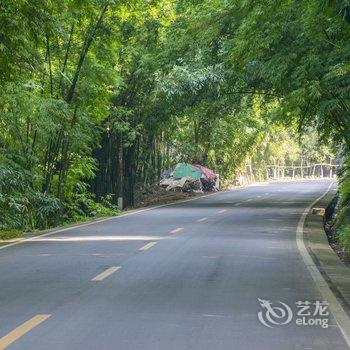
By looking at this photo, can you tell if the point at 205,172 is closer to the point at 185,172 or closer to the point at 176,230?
the point at 185,172

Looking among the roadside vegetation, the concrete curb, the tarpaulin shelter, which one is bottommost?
the concrete curb

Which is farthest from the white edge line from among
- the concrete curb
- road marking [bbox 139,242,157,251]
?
road marking [bbox 139,242,157,251]

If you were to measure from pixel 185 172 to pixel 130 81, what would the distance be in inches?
605

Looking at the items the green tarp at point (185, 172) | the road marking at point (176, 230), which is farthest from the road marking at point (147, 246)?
the green tarp at point (185, 172)

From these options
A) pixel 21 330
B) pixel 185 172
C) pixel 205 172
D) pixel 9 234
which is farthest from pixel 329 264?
pixel 205 172

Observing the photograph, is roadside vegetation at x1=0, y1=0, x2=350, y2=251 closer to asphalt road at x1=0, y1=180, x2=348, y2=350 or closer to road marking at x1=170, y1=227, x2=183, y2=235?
asphalt road at x1=0, y1=180, x2=348, y2=350

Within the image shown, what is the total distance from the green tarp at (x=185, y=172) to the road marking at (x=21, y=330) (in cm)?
3851

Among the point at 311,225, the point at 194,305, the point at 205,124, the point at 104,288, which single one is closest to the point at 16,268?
the point at 104,288

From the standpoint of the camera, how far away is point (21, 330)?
7270mm

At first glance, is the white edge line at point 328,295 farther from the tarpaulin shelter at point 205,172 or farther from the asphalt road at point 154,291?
the tarpaulin shelter at point 205,172

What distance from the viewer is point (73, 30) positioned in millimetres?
22656

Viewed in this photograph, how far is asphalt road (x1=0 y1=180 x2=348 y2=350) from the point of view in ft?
22.8

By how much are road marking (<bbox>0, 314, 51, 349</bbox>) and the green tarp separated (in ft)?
126

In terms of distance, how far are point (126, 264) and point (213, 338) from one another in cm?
549
